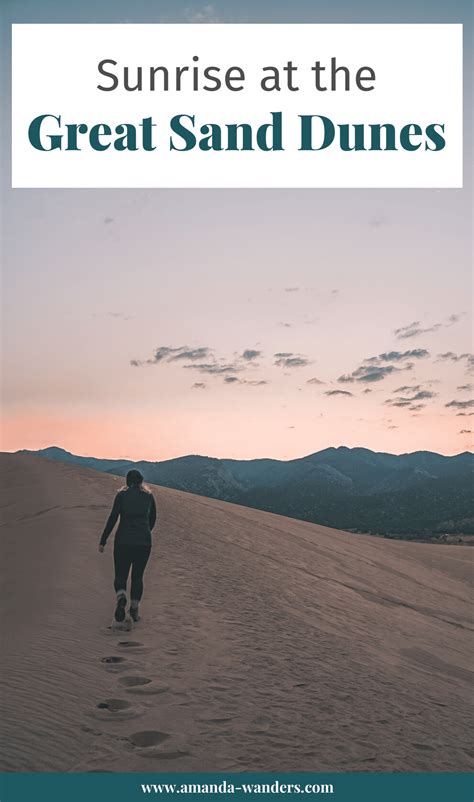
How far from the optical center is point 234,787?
15.2 feet

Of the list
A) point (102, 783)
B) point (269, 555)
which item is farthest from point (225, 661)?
point (269, 555)

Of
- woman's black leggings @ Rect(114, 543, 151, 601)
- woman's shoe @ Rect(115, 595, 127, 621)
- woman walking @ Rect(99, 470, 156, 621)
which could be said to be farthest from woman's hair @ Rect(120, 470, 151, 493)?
woman's shoe @ Rect(115, 595, 127, 621)

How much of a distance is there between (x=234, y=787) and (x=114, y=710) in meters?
1.35

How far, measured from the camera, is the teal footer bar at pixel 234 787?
4383 millimetres

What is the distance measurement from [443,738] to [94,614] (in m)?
4.29

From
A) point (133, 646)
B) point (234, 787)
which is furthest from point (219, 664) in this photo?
point (234, 787)

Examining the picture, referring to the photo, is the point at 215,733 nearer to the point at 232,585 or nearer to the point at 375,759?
the point at 375,759

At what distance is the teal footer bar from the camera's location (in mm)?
4383

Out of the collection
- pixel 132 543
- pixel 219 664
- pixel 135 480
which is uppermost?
pixel 135 480

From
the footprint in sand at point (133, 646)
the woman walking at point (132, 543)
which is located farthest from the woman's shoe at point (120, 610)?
the footprint in sand at point (133, 646)

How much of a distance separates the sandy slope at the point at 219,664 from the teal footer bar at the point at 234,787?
140mm

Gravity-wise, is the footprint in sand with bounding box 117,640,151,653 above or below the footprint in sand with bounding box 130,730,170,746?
above

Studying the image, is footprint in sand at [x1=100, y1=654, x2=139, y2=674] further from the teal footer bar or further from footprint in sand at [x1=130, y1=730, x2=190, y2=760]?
the teal footer bar

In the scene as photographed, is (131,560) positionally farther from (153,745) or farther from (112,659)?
(153,745)
